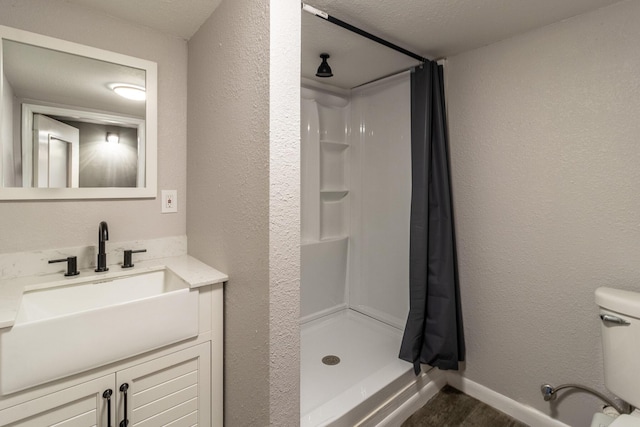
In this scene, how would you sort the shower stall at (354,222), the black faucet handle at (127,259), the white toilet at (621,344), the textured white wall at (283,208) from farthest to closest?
the shower stall at (354,222) < the black faucet handle at (127,259) < the white toilet at (621,344) < the textured white wall at (283,208)

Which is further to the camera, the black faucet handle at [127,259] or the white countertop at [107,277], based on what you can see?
the black faucet handle at [127,259]

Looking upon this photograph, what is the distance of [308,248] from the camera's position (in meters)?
2.49

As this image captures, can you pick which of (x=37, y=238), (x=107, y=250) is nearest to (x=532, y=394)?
(x=107, y=250)

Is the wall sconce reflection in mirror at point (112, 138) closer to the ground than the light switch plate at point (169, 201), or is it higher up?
higher up

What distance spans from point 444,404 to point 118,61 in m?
2.53

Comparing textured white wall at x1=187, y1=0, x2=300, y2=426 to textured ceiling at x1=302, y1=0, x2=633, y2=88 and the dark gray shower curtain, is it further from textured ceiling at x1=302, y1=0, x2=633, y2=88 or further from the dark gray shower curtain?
the dark gray shower curtain

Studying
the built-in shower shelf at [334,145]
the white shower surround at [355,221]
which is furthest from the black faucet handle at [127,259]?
the built-in shower shelf at [334,145]

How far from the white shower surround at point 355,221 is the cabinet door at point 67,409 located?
1204 millimetres

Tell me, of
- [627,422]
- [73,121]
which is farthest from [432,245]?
[73,121]

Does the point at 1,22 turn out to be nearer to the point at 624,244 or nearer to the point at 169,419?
the point at 169,419

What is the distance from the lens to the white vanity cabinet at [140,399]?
0.95m

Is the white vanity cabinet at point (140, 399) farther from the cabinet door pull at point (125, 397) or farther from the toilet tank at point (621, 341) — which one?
the toilet tank at point (621, 341)

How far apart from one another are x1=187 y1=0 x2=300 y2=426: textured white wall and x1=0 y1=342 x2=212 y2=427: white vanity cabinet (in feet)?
0.40

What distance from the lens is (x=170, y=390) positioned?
1.19 m
